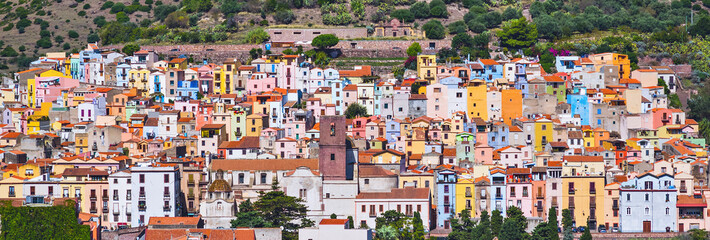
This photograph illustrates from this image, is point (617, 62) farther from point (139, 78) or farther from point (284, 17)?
point (139, 78)

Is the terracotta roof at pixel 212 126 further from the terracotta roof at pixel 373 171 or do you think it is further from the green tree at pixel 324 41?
the green tree at pixel 324 41

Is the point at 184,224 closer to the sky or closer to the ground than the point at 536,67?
closer to the ground

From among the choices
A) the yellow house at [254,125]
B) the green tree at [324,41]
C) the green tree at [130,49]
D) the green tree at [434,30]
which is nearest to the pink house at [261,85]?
the yellow house at [254,125]

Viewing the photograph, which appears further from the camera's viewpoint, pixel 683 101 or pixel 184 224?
pixel 683 101

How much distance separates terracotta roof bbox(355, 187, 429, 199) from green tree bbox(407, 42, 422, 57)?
2222cm

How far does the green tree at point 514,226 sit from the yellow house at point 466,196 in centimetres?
173

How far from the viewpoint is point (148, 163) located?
177 ft

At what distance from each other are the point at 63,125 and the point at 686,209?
29.0 m

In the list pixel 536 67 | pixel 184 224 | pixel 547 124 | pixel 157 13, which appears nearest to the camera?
pixel 184 224

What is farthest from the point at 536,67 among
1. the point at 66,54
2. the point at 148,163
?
the point at 66,54

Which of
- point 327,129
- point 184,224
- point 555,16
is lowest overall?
point 184,224

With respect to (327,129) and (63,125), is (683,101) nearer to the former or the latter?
(327,129)

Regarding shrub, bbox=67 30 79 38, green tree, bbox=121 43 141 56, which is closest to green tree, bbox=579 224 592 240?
green tree, bbox=121 43 141 56

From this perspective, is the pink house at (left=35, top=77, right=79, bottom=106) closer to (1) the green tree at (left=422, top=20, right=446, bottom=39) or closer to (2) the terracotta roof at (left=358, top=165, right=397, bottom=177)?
(2) the terracotta roof at (left=358, top=165, right=397, bottom=177)
